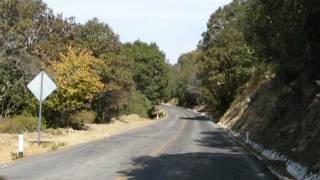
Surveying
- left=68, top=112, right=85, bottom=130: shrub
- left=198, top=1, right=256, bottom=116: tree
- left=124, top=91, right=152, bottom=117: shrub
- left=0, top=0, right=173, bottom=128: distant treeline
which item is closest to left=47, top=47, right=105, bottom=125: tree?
left=0, top=0, right=173, bottom=128: distant treeline

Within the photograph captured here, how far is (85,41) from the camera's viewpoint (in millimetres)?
Result: 56281

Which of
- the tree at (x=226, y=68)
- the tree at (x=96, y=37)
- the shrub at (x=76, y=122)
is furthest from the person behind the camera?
the tree at (x=226, y=68)

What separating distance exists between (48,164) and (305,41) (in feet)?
28.1

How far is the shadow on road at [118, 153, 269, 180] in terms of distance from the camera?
16172mm

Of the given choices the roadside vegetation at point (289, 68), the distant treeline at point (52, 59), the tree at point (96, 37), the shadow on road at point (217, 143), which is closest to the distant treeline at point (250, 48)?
the roadside vegetation at point (289, 68)

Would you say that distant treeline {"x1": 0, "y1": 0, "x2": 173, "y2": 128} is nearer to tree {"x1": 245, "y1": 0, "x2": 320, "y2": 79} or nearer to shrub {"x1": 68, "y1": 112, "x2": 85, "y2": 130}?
shrub {"x1": 68, "y1": 112, "x2": 85, "y2": 130}

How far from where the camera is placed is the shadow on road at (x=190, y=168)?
16.2 metres

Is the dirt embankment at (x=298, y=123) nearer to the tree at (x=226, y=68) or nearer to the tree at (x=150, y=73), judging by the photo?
the tree at (x=226, y=68)

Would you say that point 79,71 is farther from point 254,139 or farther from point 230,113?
point 230,113

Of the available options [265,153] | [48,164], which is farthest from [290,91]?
[48,164]

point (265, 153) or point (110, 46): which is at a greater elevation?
point (110, 46)

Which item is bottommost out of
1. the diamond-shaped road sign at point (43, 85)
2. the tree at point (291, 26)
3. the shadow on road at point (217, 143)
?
the shadow on road at point (217, 143)

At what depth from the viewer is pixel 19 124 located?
36.3 metres

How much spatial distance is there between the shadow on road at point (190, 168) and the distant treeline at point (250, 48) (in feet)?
12.3
